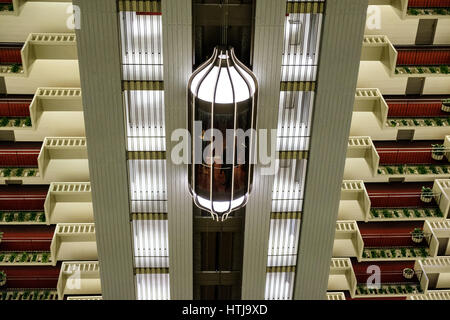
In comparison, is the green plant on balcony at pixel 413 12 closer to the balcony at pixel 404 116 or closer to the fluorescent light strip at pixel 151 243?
the balcony at pixel 404 116

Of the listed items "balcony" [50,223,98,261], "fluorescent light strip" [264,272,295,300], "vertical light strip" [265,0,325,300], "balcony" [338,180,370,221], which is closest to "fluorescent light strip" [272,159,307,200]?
"vertical light strip" [265,0,325,300]

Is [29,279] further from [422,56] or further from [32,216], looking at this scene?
[422,56]

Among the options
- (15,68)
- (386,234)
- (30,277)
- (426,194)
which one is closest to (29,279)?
(30,277)

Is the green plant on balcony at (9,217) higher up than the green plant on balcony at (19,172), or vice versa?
the green plant on balcony at (19,172)

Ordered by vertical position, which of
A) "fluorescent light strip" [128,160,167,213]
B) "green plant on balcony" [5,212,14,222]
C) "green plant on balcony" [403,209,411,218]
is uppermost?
"fluorescent light strip" [128,160,167,213]

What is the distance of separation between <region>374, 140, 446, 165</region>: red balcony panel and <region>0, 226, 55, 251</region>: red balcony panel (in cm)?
608

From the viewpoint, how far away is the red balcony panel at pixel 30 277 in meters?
11.9

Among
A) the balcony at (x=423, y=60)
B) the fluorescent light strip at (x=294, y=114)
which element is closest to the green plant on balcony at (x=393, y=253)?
the balcony at (x=423, y=60)

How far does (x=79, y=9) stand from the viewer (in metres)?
7.97

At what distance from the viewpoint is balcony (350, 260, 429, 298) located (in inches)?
477

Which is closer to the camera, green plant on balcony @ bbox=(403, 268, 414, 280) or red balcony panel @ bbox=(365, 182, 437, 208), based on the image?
red balcony panel @ bbox=(365, 182, 437, 208)

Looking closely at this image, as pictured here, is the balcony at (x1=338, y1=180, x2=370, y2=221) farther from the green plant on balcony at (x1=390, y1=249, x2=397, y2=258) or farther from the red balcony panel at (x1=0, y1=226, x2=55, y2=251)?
the red balcony panel at (x1=0, y1=226, x2=55, y2=251)

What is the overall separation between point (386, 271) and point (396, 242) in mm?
618

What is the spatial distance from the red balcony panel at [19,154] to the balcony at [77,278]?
2053mm
